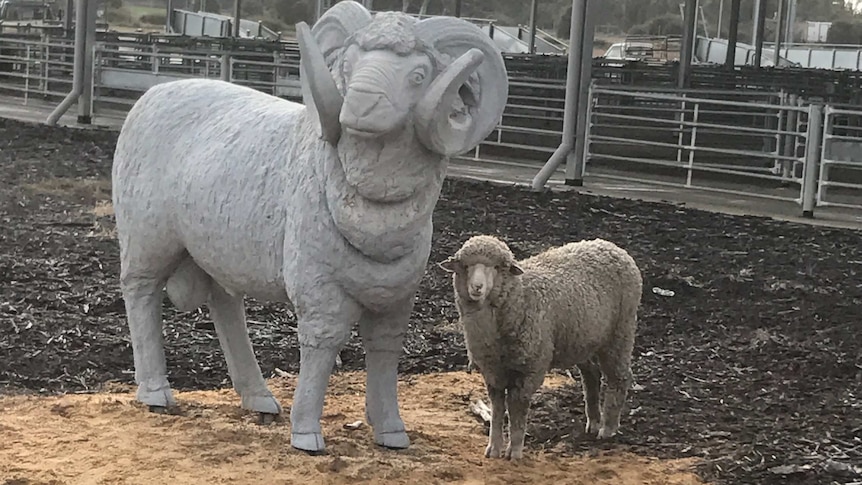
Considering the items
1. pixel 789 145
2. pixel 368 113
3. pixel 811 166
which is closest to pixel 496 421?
pixel 368 113

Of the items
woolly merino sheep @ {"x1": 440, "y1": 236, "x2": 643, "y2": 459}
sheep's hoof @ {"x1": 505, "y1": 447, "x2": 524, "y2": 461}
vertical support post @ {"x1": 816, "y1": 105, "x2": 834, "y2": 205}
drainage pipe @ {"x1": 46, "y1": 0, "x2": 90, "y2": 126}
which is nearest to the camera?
woolly merino sheep @ {"x1": 440, "y1": 236, "x2": 643, "y2": 459}

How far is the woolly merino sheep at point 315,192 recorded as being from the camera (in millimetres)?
4117

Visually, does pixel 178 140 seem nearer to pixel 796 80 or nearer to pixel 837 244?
pixel 837 244

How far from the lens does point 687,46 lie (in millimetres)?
Answer: 19672

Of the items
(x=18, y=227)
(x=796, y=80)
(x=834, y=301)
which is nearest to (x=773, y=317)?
(x=834, y=301)

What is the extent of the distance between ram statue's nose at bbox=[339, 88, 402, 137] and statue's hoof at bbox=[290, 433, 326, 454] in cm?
122

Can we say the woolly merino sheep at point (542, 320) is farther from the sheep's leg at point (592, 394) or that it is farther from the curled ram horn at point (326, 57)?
the curled ram horn at point (326, 57)

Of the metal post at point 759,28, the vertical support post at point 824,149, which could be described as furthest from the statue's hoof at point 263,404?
the metal post at point 759,28

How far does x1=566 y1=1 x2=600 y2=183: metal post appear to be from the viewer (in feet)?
47.3

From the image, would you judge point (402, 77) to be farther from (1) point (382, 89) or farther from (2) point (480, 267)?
(2) point (480, 267)

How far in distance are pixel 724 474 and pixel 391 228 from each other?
1552 millimetres

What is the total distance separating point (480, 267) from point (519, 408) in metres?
0.60

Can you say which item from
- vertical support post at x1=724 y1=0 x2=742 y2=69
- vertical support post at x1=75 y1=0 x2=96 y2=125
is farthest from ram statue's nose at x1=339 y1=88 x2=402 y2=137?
vertical support post at x1=724 y1=0 x2=742 y2=69

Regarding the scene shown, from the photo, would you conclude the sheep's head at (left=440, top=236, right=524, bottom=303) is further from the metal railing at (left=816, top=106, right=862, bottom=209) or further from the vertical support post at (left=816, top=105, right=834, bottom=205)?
the vertical support post at (left=816, top=105, right=834, bottom=205)
